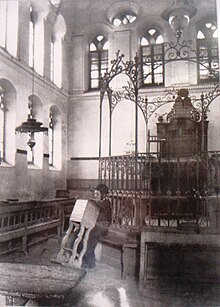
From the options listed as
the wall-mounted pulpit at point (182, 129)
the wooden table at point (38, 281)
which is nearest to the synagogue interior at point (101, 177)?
the wooden table at point (38, 281)

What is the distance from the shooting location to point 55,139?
595 cm

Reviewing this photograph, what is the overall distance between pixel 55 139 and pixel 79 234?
2486mm

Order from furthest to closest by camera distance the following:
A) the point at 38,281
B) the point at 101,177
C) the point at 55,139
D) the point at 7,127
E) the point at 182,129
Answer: the point at 182,129 < the point at 55,139 < the point at 7,127 < the point at 101,177 < the point at 38,281

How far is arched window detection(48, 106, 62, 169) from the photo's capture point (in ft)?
18.4

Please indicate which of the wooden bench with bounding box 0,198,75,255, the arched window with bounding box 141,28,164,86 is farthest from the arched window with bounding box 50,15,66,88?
the wooden bench with bounding box 0,198,75,255

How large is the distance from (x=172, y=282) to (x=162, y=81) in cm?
461

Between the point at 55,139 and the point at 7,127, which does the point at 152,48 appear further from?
the point at 7,127

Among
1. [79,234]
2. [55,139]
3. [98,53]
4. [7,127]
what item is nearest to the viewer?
[79,234]

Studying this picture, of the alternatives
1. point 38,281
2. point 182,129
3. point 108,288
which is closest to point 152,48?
point 108,288

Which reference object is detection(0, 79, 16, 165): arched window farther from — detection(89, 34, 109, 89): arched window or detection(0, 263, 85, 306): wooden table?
detection(0, 263, 85, 306): wooden table

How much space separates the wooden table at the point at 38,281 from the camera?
2.31 m

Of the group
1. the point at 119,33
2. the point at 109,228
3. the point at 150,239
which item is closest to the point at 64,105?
the point at 119,33

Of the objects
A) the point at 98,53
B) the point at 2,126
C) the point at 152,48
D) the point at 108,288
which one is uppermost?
the point at 98,53

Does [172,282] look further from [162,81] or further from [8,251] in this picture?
[162,81]
